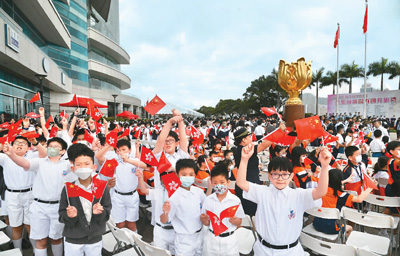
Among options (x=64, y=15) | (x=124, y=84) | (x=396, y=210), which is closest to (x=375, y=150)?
(x=396, y=210)

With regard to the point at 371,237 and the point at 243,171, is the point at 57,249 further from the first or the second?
the point at 371,237

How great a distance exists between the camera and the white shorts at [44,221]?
3.18 meters

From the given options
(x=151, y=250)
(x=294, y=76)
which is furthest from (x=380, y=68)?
(x=151, y=250)

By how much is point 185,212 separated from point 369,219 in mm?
2670

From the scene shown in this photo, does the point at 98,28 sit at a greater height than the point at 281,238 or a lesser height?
greater

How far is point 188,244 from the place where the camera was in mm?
2750

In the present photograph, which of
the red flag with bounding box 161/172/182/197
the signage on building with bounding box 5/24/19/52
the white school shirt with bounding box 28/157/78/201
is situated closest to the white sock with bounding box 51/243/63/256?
A: the white school shirt with bounding box 28/157/78/201

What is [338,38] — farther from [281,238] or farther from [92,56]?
[92,56]

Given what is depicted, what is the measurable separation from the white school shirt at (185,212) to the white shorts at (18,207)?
8.24 feet

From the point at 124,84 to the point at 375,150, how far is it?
42.7 meters

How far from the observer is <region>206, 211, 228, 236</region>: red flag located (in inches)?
98.3

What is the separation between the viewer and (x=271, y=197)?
2.46 meters

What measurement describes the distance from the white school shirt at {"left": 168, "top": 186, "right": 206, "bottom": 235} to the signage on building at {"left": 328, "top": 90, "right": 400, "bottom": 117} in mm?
31730

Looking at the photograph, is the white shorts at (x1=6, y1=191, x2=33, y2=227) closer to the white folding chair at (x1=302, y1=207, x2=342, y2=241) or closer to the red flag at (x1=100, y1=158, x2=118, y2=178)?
the red flag at (x1=100, y1=158, x2=118, y2=178)
